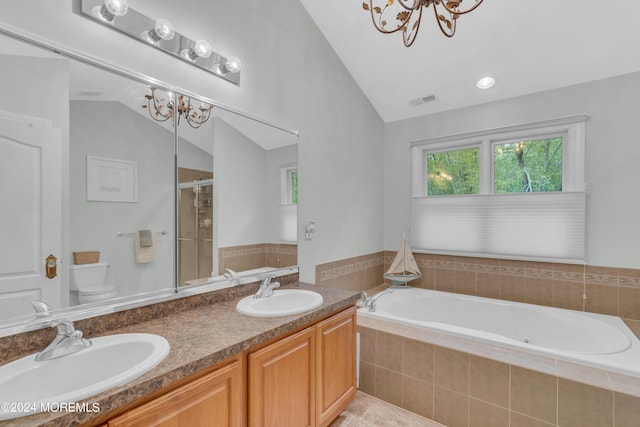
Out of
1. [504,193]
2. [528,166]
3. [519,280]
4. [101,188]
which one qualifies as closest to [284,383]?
[101,188]

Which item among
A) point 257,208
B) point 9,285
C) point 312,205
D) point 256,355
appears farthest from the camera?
point 312,205

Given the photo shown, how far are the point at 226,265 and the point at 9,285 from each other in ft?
3.08

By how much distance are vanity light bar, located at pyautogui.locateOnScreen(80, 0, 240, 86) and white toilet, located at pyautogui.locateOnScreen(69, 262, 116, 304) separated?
3.46ft

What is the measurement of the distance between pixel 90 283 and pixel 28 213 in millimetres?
349

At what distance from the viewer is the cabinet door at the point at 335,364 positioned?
164 cm

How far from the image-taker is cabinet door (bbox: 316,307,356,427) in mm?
1639

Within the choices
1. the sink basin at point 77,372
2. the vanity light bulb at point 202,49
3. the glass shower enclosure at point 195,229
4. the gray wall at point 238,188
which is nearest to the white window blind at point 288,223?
the gray wall at point 238,188

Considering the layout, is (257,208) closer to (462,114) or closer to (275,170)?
(275,170)

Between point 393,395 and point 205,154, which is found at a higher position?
point 205,154

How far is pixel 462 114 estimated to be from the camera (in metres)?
3.09

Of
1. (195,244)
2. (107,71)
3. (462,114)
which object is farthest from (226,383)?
(462,114)

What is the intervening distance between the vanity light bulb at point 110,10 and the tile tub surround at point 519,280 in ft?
6.62

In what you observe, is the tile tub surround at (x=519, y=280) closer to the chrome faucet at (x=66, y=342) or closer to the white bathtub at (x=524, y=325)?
the white bathtub at (x=524, y=325)

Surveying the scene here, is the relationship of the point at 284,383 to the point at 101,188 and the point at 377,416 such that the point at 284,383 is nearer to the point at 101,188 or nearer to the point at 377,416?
the point at 377,416
